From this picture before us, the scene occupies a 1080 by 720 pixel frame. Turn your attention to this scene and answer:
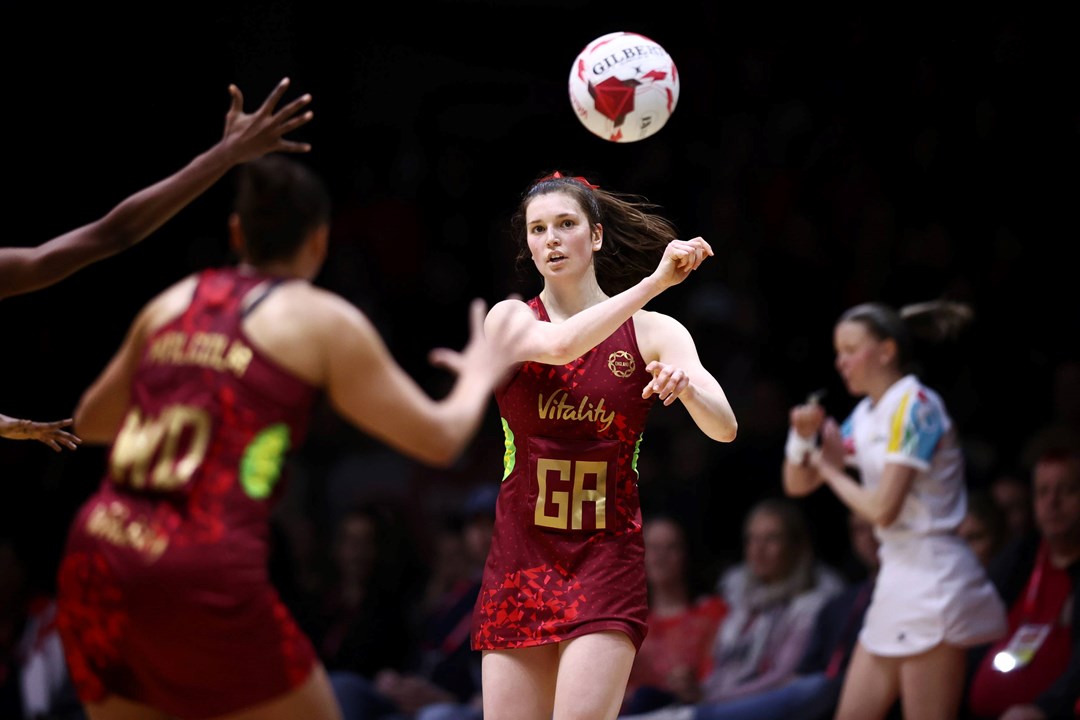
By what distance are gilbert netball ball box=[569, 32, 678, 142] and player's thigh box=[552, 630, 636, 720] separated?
1.95m

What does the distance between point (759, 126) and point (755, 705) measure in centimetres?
495

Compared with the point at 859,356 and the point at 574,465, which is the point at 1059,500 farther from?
the point at 574,465

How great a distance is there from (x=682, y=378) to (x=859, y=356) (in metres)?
2.13

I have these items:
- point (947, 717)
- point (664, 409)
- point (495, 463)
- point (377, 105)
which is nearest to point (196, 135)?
point (377, 105)

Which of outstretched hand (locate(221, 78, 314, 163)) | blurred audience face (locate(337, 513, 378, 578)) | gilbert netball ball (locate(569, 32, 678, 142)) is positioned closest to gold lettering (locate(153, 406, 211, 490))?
outstretched hand (locate(221, 78, 314, 163))

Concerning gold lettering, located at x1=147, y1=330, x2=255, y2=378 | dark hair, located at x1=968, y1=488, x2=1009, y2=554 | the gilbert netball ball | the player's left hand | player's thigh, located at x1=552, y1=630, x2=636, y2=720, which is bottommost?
dark hair, located at x1=968, y1=488, x2=1009, y2=554

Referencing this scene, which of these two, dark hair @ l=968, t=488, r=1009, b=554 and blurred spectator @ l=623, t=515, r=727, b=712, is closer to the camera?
dark hair @ l=968, t=488, r=1009, b=554

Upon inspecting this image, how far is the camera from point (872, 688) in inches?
225

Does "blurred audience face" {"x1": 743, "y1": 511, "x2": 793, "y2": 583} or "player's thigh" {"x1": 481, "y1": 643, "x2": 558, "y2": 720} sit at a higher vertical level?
"player's thigh" {"x1": 481, "y1": 643, "x2": 558, "y2": 720}

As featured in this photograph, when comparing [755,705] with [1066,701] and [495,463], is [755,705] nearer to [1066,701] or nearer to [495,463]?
[1066,701]

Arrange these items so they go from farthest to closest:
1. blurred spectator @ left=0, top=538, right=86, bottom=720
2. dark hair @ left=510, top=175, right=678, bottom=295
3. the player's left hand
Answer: blurred spectator @ left=0, top=538, right=86, bottom=720 < dark hair @ left=510, top=175, right=678, bottom=295 < the player's left hand

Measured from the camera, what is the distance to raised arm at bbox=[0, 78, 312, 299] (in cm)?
383

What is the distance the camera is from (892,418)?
580 centimetres

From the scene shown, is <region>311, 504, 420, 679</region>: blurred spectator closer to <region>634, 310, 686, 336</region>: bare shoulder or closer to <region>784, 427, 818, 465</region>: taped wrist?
<region>784, 427, 818, 465</region>: taped wrist
